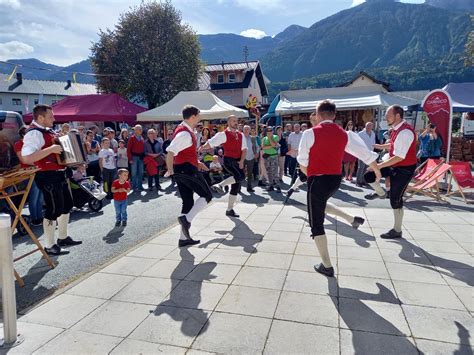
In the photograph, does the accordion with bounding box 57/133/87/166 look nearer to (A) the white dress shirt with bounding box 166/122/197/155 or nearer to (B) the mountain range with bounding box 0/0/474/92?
(A) the white dress shirt with bounding box 166/122/197/155

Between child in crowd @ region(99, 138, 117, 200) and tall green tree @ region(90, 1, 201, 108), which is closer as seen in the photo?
child in crowd @ region(99, 138, 117, 200)

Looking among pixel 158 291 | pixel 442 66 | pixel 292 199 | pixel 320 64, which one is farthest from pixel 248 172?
pixel 320 64

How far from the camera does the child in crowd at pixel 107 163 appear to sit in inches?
342

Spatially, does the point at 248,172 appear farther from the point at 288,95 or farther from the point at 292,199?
the point at 288,95

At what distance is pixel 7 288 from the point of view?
262 centimetres

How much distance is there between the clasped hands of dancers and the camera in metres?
3.51

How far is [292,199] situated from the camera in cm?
802

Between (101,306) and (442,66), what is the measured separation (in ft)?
299

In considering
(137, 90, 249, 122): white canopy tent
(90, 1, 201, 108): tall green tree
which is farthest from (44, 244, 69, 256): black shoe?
(90, 1, 201, 108): tall green tree

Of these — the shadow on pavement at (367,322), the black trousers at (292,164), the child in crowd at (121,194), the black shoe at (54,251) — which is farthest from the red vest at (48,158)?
the black trousers at (292,164)

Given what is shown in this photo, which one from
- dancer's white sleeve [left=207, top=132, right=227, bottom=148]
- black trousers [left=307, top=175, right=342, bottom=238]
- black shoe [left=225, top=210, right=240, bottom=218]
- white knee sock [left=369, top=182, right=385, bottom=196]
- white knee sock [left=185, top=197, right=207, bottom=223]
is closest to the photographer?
black trousers [left=307, top=175, right=342, bottom=238]

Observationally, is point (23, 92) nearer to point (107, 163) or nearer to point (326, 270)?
point (107, 163)

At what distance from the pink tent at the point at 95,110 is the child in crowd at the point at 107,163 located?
712cm

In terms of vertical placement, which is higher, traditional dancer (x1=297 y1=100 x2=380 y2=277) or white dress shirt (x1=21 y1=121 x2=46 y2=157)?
white dress shirt (x1=21 y1=121 x2=46 y2=157)
